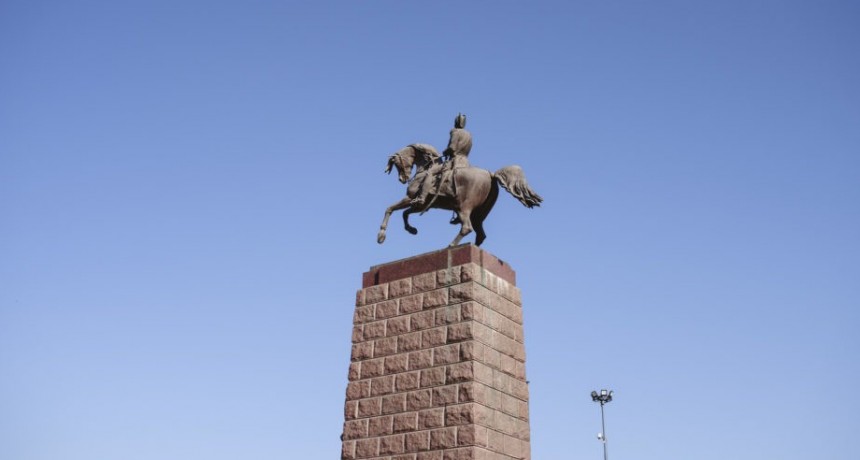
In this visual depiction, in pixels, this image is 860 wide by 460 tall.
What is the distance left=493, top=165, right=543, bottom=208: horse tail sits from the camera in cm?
1168

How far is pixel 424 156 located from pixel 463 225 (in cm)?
148

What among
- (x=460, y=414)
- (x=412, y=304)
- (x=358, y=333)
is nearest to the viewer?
(x=460, y=414)

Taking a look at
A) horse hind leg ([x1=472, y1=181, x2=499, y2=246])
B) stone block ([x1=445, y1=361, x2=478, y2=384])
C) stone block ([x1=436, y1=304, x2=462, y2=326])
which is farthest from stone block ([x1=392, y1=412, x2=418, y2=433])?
horse hind leg ([x1=472, y1=181, x2=499, y2=246])

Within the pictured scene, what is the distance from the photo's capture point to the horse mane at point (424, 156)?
40.8ft

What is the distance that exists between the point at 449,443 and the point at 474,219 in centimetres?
353

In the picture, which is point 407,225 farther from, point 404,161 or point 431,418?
point 431,418

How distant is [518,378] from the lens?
434 inches

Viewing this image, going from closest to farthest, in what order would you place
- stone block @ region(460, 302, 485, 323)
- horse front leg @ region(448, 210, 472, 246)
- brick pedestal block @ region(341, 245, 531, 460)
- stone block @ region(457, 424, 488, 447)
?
1. stone block @ region(457, 424, 488, 447)
2. brick pedestal block @ region(341, 245, 531, 460)
3. stone block @ region(460, 302, 485, 323)
4. horse front leg @ region(448, 210, 472, 246)

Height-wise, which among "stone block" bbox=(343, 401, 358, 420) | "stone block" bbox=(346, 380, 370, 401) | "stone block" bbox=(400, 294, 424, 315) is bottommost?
"stone block" bbox=(343, 401, 358, 420)

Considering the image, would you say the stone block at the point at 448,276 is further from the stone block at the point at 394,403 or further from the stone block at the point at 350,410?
the stone block at the point at 350,410

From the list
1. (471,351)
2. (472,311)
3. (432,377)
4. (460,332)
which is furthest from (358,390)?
(472,311)

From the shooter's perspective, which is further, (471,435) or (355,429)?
(355,429)

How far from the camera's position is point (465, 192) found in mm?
11750

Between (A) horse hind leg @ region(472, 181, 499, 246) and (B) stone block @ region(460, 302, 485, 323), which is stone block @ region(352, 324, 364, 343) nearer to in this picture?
(B) stone block @ region(460, 302, 485, 323)
